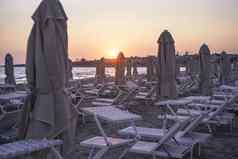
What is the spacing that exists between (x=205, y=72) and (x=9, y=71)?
8715 millimetres

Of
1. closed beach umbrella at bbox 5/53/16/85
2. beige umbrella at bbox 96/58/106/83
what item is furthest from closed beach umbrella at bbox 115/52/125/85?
closed beach umbrella at bbox 5/53/16/85

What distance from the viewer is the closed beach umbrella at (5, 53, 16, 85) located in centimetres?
1445

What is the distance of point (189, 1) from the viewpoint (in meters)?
14.6

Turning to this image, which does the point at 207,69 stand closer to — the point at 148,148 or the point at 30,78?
the point at 148,148

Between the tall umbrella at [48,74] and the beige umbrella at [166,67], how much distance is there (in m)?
4.89

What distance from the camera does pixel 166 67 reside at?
8609 mm

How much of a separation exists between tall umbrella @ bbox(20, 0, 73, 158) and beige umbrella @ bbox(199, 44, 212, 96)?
7969mm

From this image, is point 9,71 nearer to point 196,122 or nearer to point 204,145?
point 204,145

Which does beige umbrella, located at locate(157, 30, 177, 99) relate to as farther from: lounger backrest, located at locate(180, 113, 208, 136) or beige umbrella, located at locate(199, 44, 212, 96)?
lounger backrest, located at locate(180, 113, 208, 136)

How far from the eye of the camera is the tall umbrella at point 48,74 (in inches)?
146

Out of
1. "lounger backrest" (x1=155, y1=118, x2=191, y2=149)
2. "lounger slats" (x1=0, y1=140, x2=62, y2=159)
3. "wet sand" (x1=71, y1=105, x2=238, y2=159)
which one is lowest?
"wet sand" (x1=71, y1=105, x2=238, y2=159)

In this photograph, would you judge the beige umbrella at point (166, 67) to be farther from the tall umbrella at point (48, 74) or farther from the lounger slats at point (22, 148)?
the lounger slats at point (22, 148)

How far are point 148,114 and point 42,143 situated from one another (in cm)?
694

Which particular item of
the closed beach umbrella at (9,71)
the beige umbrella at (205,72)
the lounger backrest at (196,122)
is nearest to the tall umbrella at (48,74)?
the lounger backrest at (196,122)
